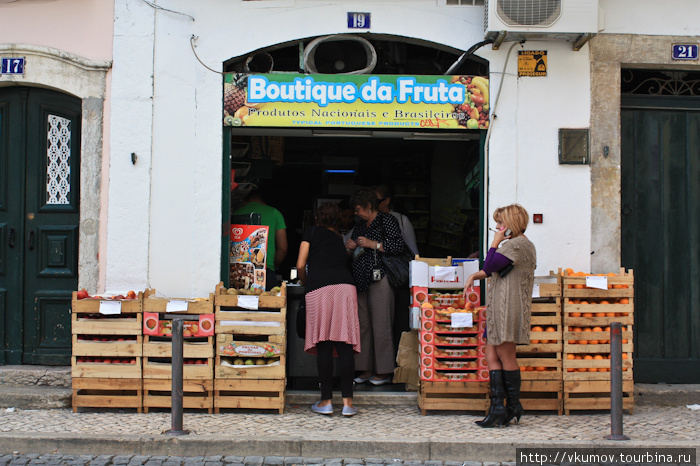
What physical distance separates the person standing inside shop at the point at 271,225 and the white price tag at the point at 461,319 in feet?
6.83

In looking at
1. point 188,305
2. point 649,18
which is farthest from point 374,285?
point 649,18

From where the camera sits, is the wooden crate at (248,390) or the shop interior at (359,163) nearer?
the wooden crate at (248,390)

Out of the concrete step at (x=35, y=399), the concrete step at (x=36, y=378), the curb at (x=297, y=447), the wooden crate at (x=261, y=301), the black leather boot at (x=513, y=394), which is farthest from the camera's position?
the concrete step at (x=36, y=378)

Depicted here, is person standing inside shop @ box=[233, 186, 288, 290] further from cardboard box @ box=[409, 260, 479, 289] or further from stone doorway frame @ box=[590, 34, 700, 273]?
stone doorway frame @ box=[590, 34, 700, 273]

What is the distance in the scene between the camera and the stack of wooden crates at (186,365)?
6.36 metres

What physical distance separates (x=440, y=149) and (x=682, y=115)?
3270 mm

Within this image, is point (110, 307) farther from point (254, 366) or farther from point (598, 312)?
point (598, 312)

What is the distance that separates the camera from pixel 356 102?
23.1 ft

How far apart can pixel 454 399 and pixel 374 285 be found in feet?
4.82

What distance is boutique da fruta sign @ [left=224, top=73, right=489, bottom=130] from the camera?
7.04 m

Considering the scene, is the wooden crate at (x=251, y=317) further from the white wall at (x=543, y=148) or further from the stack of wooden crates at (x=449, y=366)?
the white wall at (x=543, y=148)

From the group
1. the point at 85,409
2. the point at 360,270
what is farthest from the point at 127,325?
the point at 360,270

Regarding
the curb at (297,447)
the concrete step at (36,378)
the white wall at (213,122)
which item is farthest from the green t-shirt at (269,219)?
the curb at (297,447)

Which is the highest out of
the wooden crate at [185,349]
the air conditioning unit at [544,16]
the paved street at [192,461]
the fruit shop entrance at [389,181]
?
the air conditioning unit at [544,16]
